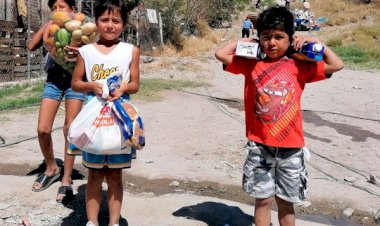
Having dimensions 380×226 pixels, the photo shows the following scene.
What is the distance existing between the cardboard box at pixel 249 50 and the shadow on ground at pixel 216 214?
1.40 m

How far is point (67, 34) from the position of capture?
3.40 metres

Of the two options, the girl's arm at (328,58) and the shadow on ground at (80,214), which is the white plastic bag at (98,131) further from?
the girl's arm at (328,58)

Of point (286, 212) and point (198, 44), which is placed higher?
point (286, 212)

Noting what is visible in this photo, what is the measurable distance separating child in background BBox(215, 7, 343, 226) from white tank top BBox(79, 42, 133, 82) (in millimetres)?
633

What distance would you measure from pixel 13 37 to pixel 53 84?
802 centimetres

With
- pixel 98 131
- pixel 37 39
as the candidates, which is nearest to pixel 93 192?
pixel 98 131

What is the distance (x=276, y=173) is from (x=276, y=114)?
0.40m

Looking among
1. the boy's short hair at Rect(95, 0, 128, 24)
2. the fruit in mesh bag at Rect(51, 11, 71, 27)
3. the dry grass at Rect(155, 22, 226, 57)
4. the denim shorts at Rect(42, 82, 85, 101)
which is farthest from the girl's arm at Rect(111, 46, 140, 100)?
the dry grass at Rect(155, 22, 226, 57)

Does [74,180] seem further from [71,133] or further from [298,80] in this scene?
[298,80]

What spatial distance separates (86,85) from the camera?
120 inches

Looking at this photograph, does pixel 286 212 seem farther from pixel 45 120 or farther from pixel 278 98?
pixel 45 120

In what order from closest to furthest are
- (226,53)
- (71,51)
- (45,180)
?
1. (226,53)
2. (71,51)
3. (45,180)

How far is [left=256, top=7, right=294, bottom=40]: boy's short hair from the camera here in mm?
2943

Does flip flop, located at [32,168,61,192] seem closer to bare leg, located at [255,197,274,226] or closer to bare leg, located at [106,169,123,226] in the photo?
bare leg, located at [106,169,123,226]
